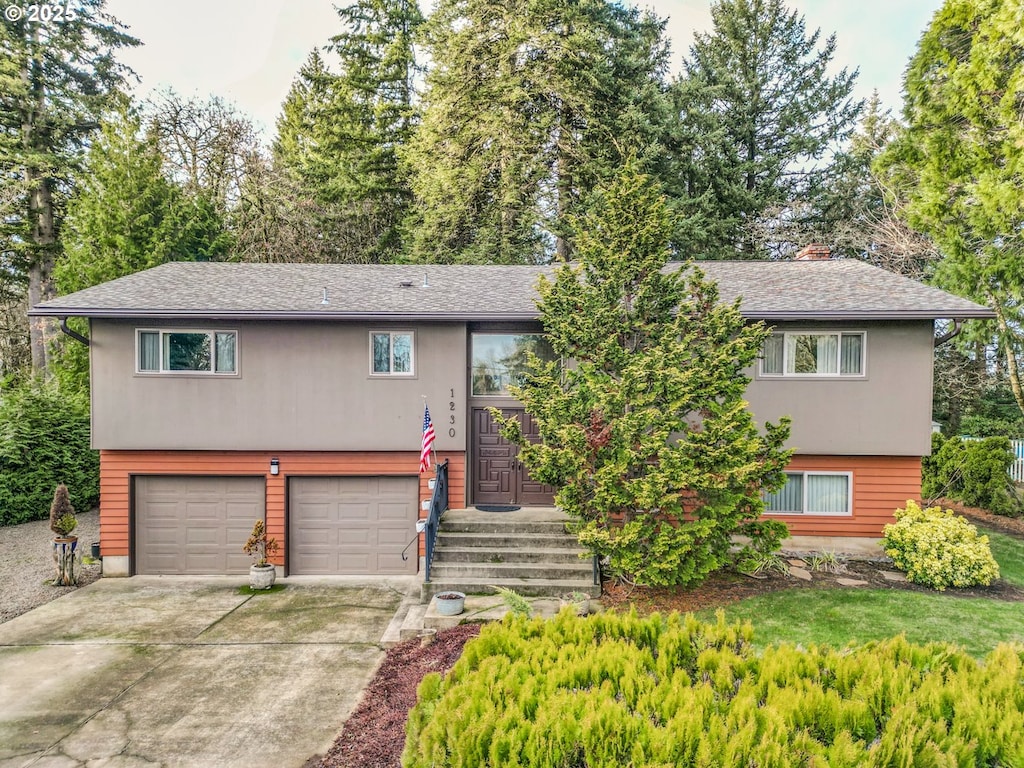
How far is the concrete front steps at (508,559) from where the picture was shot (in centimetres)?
807

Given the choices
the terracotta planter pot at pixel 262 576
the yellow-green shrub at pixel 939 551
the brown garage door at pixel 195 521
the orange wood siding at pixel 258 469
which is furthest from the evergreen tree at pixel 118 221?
the yellow-green shrub at pixel 939 551

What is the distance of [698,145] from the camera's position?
19.4m

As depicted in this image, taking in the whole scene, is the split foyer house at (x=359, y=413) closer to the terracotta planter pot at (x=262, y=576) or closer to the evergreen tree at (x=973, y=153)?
the terracotta planter pot at (x=262, y=576)

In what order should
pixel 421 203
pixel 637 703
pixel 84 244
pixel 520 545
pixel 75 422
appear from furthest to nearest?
1. pixel 421 203
2. pixel 84 244
3. pixel 75 422
4. pixel 520 545
5. pixel 637 703

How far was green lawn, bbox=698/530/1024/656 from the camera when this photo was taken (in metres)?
6.52

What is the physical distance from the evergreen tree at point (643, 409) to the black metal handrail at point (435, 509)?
69.4 inches

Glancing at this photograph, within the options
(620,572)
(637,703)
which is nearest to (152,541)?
(620,572)

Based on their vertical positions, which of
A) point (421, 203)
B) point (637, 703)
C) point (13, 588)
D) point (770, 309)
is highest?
point (421, 203)

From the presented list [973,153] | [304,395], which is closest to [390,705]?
[304,395]

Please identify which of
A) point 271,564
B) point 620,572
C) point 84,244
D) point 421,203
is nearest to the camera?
point 620,572

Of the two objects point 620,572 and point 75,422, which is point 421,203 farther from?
point 620,572

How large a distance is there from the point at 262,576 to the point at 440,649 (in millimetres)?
4234

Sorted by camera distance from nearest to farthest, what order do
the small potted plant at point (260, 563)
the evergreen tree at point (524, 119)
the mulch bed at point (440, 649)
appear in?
the mulch bed at point (440, 649) → the small potted plant at point (260, 563) → the evergreen tree at point (524, 119)

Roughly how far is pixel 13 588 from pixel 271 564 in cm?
410
